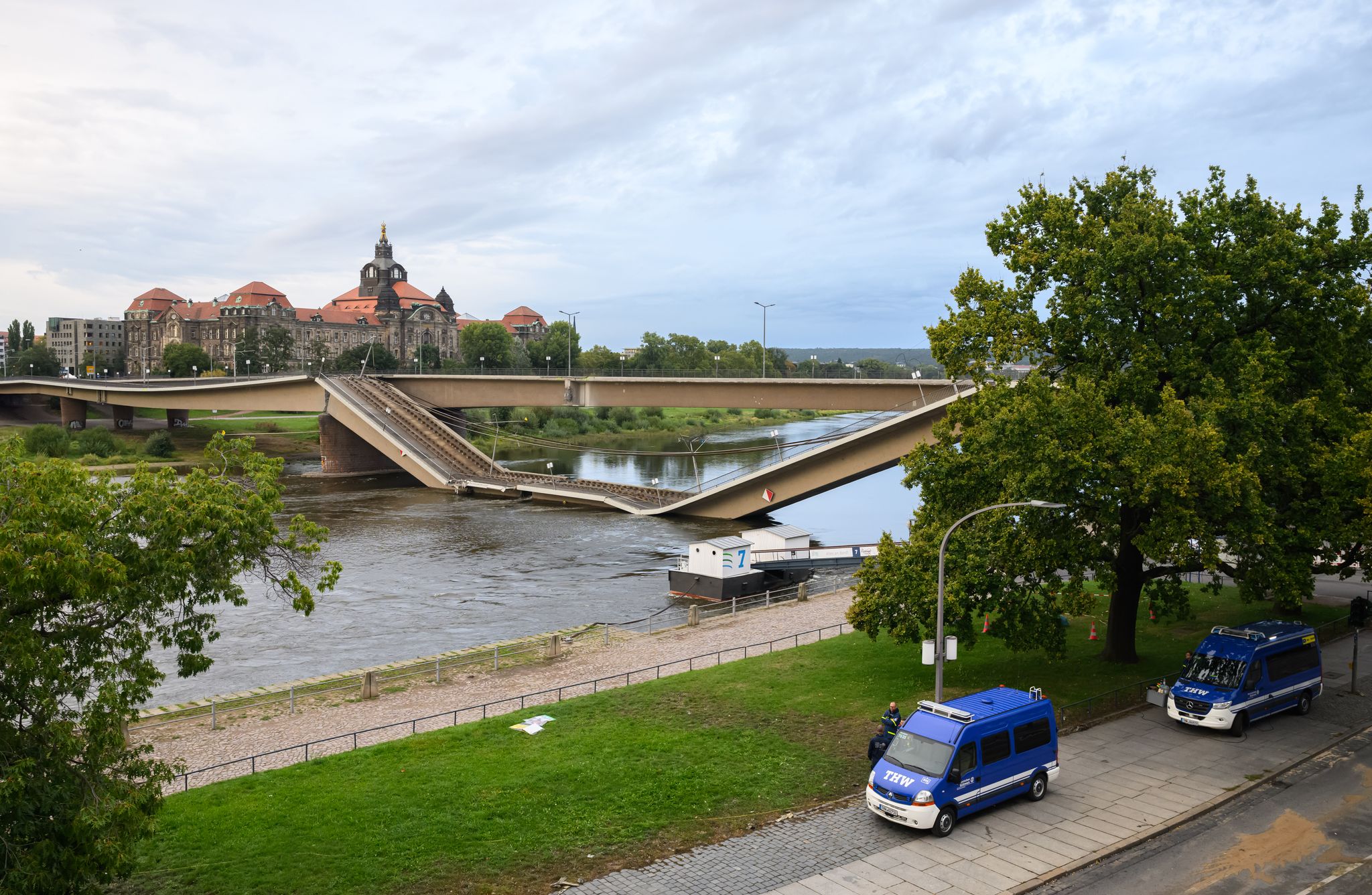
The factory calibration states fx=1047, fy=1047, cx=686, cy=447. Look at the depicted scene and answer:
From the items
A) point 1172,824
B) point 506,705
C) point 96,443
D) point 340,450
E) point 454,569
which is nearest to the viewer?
point 1172,824

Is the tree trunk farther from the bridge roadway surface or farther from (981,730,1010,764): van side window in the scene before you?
the bridge roadway surface

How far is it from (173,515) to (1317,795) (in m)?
20.1

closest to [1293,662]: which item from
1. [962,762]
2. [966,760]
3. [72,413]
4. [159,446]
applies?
[966,760]

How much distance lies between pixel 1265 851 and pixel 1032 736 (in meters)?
3.96

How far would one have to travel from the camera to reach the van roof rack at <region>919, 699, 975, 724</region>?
18391 mm

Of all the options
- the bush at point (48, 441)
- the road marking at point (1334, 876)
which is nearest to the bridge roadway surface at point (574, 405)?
the bush at point (48, 441)

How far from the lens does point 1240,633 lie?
23.9m

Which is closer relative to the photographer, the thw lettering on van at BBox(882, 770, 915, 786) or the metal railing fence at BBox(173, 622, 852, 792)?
the thw lettering on van at BBox(882, 770, 915, 786)

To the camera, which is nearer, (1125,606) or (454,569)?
(1125,606)

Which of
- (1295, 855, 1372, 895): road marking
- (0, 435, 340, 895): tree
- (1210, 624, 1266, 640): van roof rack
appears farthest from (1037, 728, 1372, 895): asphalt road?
(0, 435, 340, 895): tree

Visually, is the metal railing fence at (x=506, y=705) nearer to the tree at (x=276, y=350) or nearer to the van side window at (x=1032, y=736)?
the van side window at (x=1032, y=736)

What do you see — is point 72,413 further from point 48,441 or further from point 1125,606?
point 1125,606

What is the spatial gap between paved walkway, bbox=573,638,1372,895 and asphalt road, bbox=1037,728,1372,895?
0.39 meters

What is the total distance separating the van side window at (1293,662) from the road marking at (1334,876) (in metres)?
7.21
